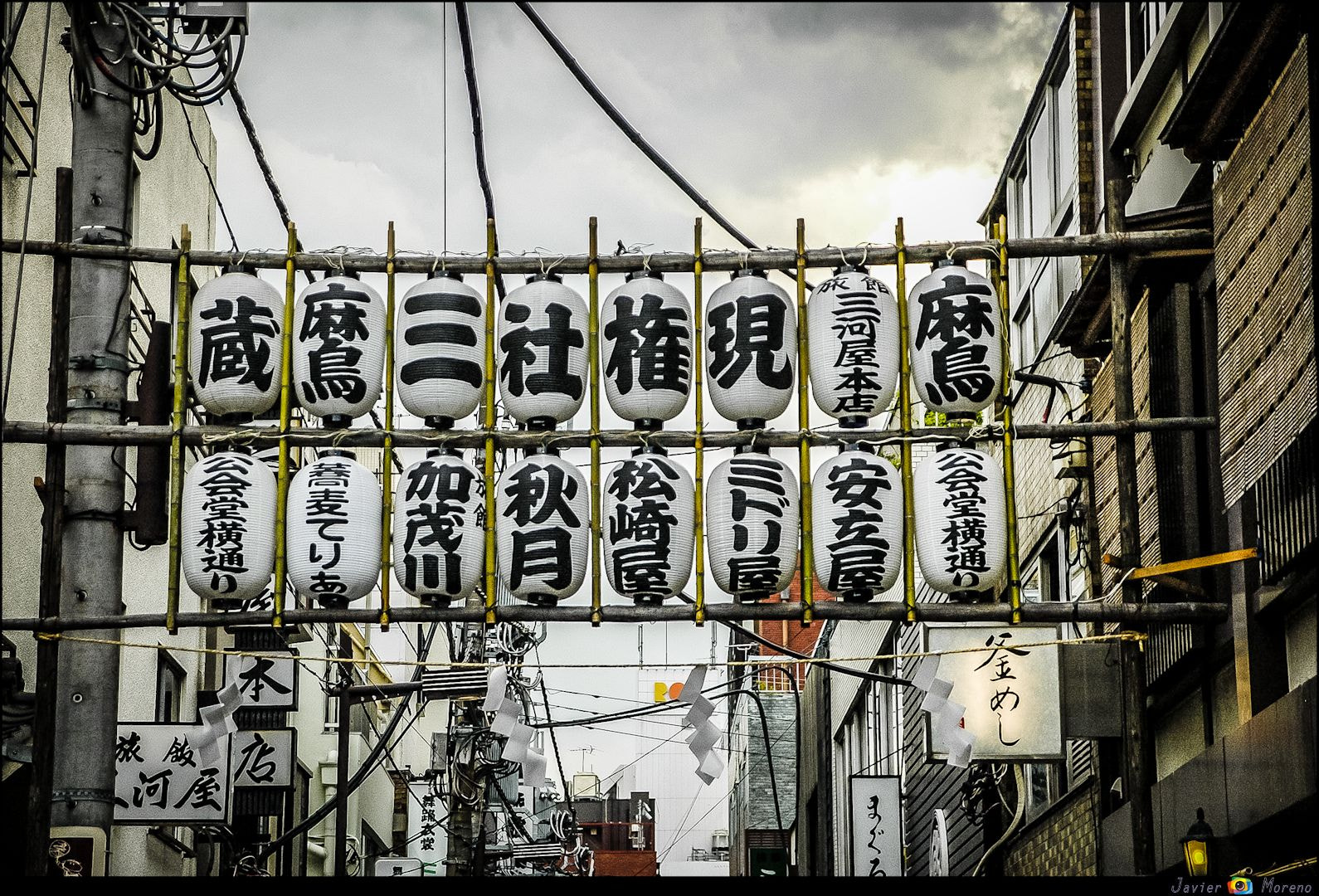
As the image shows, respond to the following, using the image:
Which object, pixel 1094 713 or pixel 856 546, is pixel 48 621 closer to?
pixel 856 546

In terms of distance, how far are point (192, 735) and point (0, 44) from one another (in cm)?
732

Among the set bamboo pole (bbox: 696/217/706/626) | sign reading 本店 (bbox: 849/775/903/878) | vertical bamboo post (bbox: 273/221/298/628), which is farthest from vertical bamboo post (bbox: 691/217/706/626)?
sign reading 本店 (bbox: 849/775/903/878)

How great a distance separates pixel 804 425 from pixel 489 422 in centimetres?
315

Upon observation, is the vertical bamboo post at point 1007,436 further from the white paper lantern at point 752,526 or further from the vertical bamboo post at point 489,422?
the vertical bamboo post at point 489,422

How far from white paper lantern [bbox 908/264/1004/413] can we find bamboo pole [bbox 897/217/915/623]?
0.08 metres

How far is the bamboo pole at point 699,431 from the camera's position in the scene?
51.8 feet

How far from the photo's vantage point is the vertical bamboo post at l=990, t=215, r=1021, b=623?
1566cm

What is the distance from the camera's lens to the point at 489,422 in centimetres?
1630

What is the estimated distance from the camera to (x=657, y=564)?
52.0 ft

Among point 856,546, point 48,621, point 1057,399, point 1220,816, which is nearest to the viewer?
point 1220,816

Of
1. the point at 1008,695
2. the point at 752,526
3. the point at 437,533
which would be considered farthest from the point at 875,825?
the point at 437,533

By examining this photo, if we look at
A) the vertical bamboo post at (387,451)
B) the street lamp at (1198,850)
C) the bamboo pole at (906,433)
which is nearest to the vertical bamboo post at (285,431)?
the vertical bamboo post at (387,451)

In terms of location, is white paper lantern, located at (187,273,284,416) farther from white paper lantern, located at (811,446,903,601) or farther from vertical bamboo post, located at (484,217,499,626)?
white paper lantern, located at (811,446,903,601)

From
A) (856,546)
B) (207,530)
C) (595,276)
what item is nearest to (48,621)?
(207,530)
